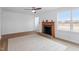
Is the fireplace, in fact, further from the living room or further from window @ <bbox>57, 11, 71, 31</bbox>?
window @ <bbox>57, 11, 71, 31</bbox>

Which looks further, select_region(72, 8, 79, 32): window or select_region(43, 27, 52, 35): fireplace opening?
select_region(43, 27, 52, 35): fireplace opening

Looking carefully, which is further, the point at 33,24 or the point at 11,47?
the point at 33,24

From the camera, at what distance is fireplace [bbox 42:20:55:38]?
4.99ft

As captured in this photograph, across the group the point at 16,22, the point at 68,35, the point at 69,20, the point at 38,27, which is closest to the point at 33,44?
the point at 38,27

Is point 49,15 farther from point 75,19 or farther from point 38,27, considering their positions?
point 75,19

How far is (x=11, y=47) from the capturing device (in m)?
1.42

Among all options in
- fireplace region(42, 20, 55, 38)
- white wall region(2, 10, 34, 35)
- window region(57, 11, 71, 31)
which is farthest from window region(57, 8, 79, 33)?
white wall region(2, 10, 34, 35)

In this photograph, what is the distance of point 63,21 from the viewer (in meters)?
1.50

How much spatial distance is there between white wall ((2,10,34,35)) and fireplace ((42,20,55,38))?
0.21 m

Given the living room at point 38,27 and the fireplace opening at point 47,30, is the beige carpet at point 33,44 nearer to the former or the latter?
the living room at point 38,27

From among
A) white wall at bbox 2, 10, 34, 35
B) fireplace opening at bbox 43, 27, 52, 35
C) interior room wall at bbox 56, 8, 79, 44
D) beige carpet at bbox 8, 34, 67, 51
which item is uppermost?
white wall at bbox 2, 10, 34, 35
